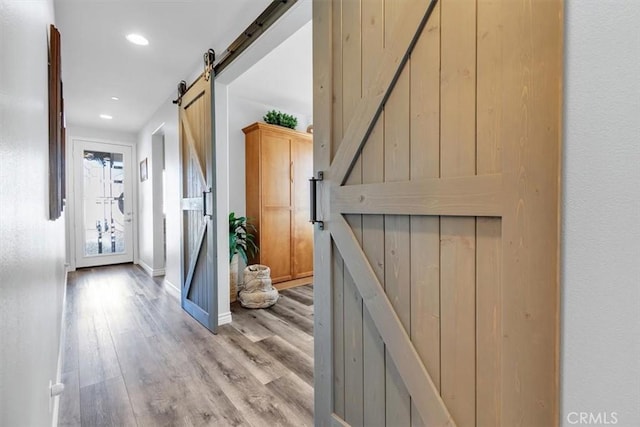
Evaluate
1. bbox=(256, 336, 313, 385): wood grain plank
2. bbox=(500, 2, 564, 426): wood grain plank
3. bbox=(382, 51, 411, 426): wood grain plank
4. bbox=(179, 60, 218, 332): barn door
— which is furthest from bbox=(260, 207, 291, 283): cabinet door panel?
bbox=(500, 2, 564, 426): wood grain plank

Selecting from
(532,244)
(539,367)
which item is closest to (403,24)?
Answer: (532,244)

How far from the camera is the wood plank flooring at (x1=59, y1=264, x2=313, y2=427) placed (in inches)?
65.1

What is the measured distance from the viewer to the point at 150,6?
84.2 inches

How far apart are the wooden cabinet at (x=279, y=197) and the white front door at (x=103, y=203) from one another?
3155 mm

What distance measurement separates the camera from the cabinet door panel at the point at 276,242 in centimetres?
389

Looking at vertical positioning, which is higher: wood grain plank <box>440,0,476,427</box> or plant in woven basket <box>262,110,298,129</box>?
plant in woven basket <box>262,110,298,129</box>

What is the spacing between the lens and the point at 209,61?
8.90 ft

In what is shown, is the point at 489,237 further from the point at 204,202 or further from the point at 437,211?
the point at 204,202

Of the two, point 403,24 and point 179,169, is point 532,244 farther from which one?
point 179,169

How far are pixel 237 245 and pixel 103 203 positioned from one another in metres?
3.61

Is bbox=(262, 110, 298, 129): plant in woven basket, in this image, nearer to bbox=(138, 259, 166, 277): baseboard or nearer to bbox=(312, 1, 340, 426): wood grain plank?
bbox=(312, 1, 340, 426): wood grain plank

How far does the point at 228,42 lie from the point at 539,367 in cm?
289

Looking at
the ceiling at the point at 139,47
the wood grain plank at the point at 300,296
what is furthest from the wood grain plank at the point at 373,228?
the wood grain plank at the point at 300,296

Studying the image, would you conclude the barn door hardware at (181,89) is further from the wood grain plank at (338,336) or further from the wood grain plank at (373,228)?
the wood grain plank at (338,336)
